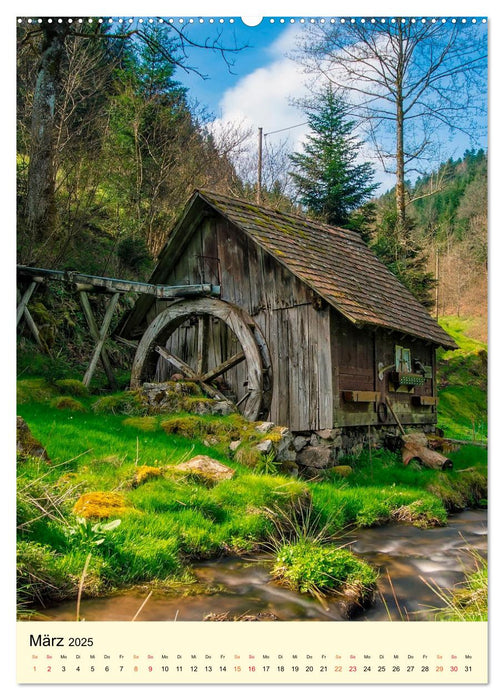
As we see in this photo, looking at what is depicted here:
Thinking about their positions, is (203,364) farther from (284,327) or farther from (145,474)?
(145,474)

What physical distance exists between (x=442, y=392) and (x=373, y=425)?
9.46 feet

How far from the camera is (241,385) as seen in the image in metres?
10.1

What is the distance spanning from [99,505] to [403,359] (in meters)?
7.59

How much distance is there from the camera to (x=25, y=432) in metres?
5.16

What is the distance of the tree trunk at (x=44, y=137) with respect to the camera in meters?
5.20

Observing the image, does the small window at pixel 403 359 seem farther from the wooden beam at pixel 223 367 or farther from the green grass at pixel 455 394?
the wooden beam at pixel 223 367

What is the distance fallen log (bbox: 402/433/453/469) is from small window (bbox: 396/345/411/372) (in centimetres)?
129

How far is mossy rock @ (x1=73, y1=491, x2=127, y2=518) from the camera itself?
4270mm

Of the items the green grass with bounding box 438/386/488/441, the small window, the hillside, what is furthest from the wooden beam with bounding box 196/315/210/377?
the hillside

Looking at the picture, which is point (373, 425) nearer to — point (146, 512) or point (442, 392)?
point (442, 392)

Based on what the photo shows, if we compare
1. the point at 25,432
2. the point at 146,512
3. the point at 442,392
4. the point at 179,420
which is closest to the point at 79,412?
the point at 179,420

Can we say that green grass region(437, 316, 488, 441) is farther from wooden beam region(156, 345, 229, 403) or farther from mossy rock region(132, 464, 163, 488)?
mossy rock region(132, 464, 163, 488)

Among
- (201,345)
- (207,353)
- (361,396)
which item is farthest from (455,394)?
(201,345)

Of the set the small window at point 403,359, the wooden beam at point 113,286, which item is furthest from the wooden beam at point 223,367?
the small window at point 403,359
